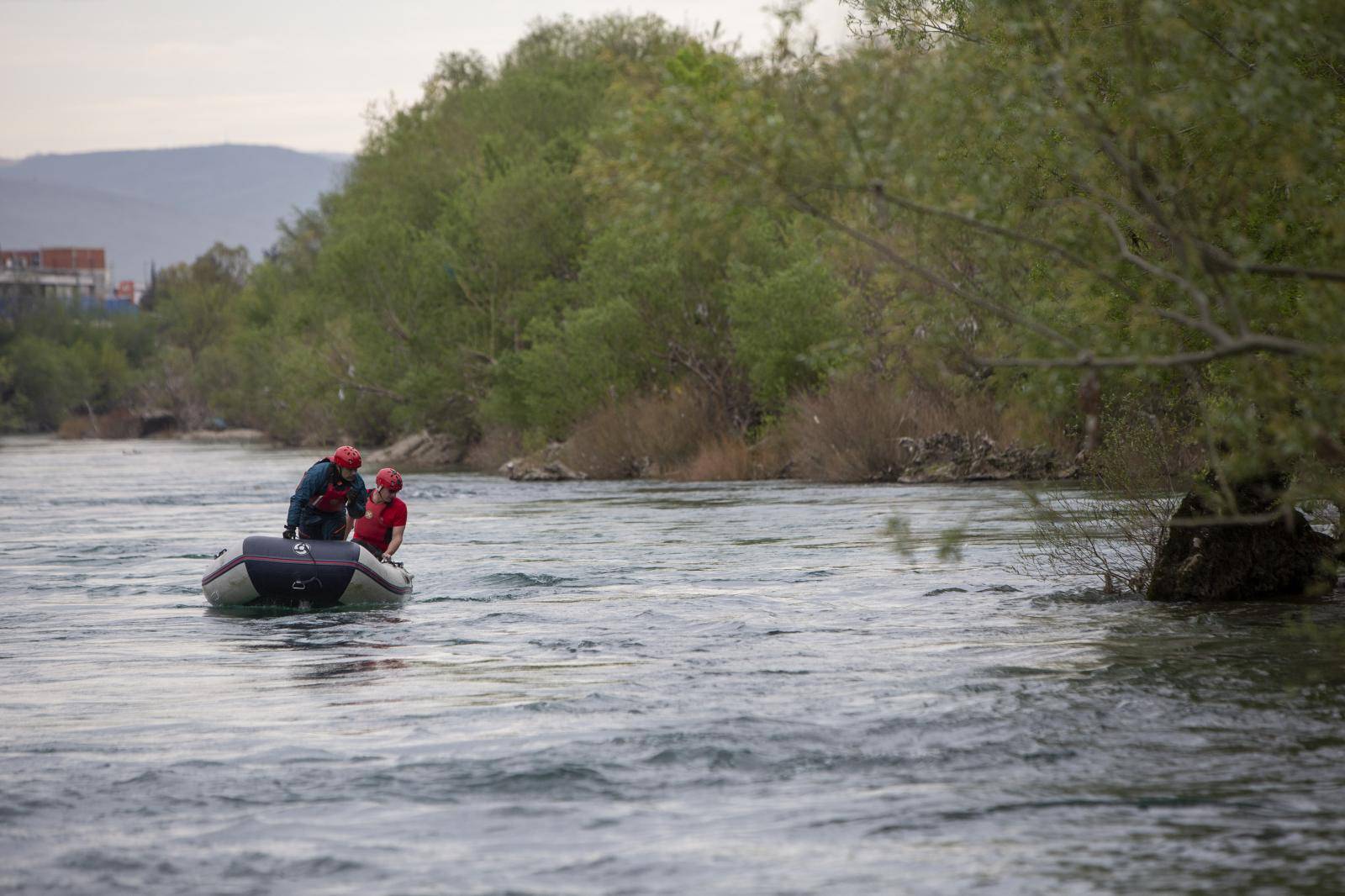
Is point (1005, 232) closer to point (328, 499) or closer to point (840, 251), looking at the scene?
point (840, 251)

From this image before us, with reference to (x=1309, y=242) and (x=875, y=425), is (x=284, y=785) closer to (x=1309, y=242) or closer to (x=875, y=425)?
(x=1309, y=242)

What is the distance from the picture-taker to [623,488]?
36844mm

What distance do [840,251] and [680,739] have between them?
531 cm

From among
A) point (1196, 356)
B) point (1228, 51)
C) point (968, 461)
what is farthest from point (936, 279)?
point (968, 461)

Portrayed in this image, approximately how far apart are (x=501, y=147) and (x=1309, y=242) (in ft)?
145

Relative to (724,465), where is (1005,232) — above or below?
above

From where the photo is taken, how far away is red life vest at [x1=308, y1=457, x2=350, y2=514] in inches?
685

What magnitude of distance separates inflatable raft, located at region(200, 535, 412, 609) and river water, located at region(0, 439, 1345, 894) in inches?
9.7

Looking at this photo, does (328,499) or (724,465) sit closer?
(328,499)

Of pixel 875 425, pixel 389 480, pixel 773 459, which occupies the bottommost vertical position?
pixel 773 459

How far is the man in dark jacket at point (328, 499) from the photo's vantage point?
56.5 feet

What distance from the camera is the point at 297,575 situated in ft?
55.5

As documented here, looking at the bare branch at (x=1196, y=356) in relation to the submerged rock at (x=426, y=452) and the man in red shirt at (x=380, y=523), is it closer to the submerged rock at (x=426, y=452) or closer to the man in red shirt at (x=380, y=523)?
the man in red shirt at (x=380, y=523)

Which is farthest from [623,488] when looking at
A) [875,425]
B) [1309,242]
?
[1309,242]
